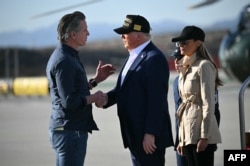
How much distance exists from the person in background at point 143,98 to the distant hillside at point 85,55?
146 feet

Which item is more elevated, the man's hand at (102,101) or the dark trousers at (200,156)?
the man's hand at (102,101)

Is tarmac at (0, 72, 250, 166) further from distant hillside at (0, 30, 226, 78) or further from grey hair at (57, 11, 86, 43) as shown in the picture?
distant hillside at (0, 30, 226, 78)

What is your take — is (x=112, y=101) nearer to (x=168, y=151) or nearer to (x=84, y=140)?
(x=84, y=140)

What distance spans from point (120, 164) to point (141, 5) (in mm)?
48796

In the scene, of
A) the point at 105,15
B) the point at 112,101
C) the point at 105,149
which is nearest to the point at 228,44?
the point at 105,149

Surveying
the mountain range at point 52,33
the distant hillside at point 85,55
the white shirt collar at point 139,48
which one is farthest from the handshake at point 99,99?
the mountain range at point 52,33

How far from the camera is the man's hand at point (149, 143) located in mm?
3951

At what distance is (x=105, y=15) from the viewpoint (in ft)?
199

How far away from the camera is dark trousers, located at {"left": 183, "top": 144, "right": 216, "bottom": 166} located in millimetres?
4199

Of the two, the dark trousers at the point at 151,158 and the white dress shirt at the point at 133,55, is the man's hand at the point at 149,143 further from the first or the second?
the white dress shirt at the point at 133,55

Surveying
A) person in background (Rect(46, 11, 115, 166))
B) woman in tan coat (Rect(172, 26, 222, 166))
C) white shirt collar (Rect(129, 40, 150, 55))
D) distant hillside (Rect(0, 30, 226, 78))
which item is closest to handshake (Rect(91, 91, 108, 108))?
person in background (Rect(46, 11, 115, 166))

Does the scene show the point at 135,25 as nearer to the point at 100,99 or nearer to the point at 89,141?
the point at 100,99

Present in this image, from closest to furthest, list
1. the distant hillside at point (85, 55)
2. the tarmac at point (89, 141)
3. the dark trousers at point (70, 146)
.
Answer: the dark trousers at point (70, 146) → the tarmac at point (89, 141) → the distant hillside at point (85, 55)

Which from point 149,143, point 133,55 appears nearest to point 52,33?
point 133,55
